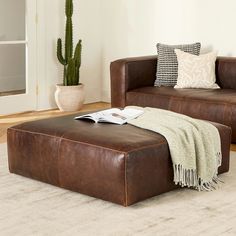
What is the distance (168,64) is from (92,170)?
2447mm

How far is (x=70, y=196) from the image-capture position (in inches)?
143

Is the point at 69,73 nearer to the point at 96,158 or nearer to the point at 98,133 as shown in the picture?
the point at 98,133

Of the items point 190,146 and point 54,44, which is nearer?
point 190,146

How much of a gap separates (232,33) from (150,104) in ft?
3.91

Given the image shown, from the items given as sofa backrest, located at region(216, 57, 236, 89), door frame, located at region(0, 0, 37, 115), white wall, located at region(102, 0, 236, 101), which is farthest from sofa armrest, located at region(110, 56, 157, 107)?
door frame, located at region(0, 0, 37, 115)

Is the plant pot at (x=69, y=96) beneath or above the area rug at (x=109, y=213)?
above

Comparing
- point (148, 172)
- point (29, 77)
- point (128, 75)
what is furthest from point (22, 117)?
point (148, 172)

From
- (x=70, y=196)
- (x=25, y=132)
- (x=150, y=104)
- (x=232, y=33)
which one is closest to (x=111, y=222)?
(x=70, y=196)

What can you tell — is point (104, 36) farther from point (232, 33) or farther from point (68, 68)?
point (232, 33)

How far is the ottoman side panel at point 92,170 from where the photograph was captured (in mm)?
3412

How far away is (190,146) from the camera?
3689mm

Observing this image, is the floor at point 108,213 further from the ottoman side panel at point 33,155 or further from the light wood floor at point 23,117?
the light wood floor at point 23,117

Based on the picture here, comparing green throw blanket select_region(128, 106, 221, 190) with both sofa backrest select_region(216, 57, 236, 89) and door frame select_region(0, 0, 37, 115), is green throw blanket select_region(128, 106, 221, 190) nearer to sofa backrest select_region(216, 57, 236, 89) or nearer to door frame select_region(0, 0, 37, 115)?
sofa backrest select_region(216, 57, 236, 89)

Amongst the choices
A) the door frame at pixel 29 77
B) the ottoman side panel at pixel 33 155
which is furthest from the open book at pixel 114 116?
the door frame at pixel 29 77
